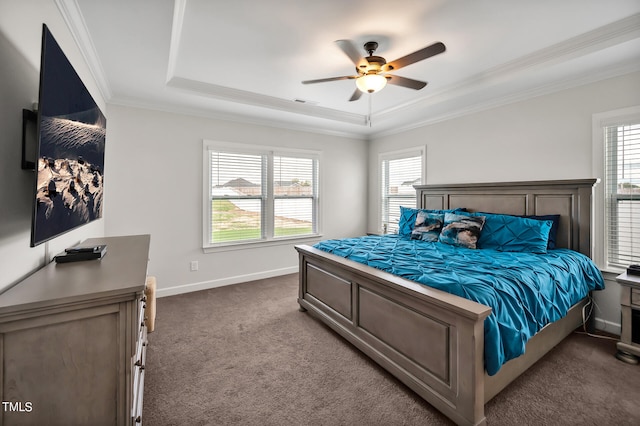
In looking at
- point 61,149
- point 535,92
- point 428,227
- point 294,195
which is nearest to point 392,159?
point 294,195

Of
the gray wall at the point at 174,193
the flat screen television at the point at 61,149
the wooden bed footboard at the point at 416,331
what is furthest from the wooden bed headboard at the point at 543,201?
the flat screen television at the point at 61,149

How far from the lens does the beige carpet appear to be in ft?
5.74

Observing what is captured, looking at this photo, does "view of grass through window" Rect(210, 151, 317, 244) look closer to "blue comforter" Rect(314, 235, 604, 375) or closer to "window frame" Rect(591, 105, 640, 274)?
"blue comforter" Rect(314, 235, 604, 375)

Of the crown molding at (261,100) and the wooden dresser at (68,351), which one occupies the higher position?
the crown molding at (261,100)

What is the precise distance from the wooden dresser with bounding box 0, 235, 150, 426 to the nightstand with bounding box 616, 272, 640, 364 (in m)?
3.34

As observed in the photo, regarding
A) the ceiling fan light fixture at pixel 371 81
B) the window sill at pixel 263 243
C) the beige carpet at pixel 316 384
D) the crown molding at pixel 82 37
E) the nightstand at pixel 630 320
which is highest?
the crown molding at pixel 82 37

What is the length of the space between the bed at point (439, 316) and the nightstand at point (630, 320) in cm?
35

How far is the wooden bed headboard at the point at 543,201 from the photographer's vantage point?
2.87 meters

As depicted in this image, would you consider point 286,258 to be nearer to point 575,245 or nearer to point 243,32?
point 243,32

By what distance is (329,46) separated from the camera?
8.46ft

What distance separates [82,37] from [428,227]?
377cm

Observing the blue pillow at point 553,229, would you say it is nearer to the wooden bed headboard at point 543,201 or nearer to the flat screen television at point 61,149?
the wooden bed headboard at point 543,201

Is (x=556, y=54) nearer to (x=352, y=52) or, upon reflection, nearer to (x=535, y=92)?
(x=535, y=92)

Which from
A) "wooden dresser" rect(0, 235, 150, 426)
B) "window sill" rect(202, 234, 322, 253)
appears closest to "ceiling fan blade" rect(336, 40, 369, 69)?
"wooden dresser" rect(0, 235, 150, 426)
